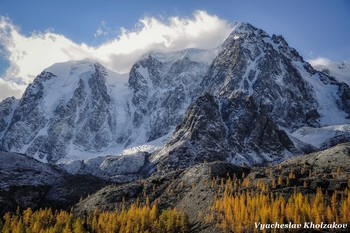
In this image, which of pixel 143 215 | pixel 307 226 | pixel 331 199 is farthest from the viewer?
pixel 143 215

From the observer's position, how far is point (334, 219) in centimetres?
14788

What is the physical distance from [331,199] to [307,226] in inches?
824

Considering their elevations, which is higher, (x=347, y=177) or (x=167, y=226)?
(x=347, y=177)

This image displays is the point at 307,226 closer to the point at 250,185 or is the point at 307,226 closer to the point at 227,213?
the point at 227,213

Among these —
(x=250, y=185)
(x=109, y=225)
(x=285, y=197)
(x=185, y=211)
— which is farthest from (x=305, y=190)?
(x=109, y=225)

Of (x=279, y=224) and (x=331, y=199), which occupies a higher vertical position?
(x=331, y=199)

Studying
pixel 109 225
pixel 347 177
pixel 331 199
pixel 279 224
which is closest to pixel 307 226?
pixel 279 224

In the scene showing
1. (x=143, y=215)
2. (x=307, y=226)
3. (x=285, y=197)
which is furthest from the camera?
(x=143, y=215)

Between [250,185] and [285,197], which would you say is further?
[250,185]

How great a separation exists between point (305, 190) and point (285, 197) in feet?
25.4

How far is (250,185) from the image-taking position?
7771 inches

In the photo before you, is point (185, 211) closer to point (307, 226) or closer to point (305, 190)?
point (305, 190)

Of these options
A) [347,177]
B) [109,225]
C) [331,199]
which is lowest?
[109,225]

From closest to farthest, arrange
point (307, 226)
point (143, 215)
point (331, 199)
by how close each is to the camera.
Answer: point (307, 226), point (331, 199), point (143, 215)
